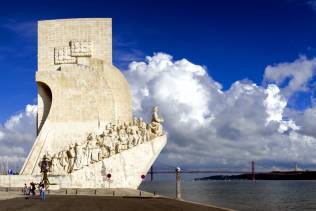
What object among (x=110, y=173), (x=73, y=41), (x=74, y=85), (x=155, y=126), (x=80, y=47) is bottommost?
(x=110, y=173)

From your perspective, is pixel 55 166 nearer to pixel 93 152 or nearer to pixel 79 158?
pixel 79 158

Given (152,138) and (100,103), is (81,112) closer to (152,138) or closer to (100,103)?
(100,103)

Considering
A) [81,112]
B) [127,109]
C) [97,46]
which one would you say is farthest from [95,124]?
[97,46]

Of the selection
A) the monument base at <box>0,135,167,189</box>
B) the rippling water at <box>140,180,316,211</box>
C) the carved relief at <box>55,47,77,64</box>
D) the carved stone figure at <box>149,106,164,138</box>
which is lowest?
the rippling water at <box>140,180,316,211</box>

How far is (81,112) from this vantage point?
87.4ft

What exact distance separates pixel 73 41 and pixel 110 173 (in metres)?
8.66

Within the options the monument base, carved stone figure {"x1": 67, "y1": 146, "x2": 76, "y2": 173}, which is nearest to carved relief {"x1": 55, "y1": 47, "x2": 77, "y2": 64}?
A: carved stone figure {"x1": 67, "y1": 146, "x2": 76, "y2": 173}

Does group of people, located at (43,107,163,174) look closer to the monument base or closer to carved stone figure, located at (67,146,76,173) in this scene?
carved stone figure, located at (67,146,76,173)

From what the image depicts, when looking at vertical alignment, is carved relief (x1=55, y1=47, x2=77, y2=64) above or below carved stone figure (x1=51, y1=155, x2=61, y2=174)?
above

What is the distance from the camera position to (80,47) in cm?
2831

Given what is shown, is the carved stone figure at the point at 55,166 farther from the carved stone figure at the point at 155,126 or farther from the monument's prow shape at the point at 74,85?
the carved stone figure at the point at 155,126

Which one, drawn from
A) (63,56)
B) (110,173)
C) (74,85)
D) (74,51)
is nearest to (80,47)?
(74,51)

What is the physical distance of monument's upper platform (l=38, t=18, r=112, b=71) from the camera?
28297 millimetres

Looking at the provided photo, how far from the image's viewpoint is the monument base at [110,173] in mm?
22953
